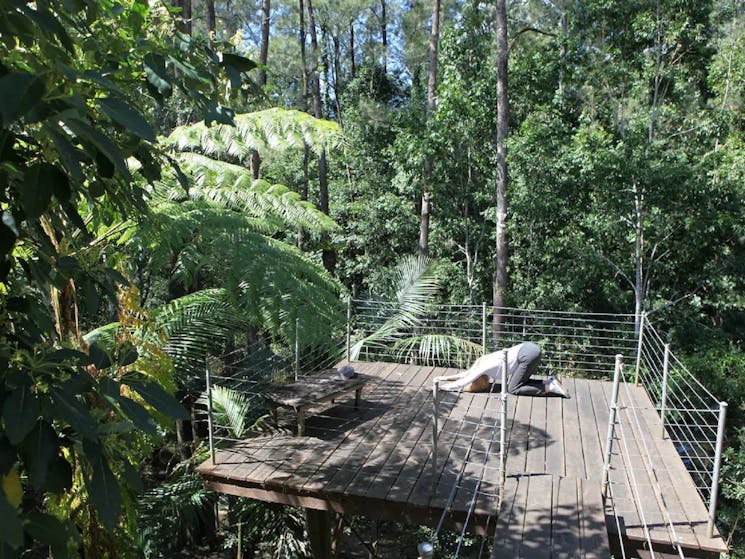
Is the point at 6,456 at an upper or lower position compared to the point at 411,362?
upper

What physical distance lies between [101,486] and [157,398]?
0.68 feet

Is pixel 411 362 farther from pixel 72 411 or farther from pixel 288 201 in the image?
pixel 72 411

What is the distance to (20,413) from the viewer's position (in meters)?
1.12

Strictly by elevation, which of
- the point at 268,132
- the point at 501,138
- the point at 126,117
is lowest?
the point at 126,117

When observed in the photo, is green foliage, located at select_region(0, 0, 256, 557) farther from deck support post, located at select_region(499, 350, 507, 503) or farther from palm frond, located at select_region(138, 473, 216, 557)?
palm frond, located at select_region(138, 473, 216, 557)

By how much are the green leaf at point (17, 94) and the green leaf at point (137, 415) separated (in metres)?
0.60

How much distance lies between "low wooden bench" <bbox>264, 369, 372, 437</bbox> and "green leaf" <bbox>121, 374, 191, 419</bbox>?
4.25 m

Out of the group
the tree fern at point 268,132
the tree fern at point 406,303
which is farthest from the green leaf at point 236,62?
the tree fern at point 406,303

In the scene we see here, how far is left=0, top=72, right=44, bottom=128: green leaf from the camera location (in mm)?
886

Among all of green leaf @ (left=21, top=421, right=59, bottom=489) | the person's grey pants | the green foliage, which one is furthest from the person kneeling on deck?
green leaf @ (left=21, top=421, right=59, bottom=489)

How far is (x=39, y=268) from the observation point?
59.7 inches

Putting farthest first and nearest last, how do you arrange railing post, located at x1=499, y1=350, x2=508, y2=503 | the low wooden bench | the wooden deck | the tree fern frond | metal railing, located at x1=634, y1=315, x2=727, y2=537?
the tree fern frond
the low wooden bench
railing post, located at x1=499, y1=350, x2=508, y2=503
the wooden deck
metal railing, located at x1=634, y1=315, x2=727, y2=537

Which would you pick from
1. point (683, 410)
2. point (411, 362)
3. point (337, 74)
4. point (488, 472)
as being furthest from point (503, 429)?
point (337, 74)

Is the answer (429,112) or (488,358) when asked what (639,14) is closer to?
(429,112)
